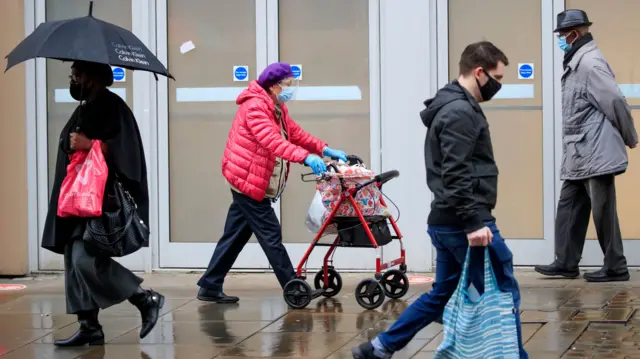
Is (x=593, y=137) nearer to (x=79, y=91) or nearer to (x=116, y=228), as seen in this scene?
(x=116, y=228)

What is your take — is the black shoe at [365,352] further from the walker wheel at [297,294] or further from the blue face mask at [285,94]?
the blue face mask at [285,94]

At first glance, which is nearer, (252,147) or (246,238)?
(252,147)

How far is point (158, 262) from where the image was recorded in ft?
36.7

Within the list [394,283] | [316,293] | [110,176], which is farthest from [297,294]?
[110,176]

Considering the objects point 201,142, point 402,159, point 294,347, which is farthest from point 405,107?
point 294,347

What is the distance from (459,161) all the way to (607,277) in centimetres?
432

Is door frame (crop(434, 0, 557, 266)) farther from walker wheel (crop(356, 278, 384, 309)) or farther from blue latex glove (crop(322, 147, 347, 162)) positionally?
walker wheel (crop(356, 278, 384, 309))

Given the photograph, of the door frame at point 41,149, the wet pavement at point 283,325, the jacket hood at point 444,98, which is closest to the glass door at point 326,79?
the wet pavement at point 283,325

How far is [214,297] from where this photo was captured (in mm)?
9406

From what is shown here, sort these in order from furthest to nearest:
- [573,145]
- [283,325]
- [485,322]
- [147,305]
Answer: [573,145], [283,325], [147,305], [485,322]

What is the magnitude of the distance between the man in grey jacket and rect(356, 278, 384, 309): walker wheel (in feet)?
7.08

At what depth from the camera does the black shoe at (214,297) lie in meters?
9.40

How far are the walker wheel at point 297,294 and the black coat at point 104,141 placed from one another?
1718 millimetres

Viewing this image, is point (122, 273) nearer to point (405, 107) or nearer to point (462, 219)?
point (462, 219)
